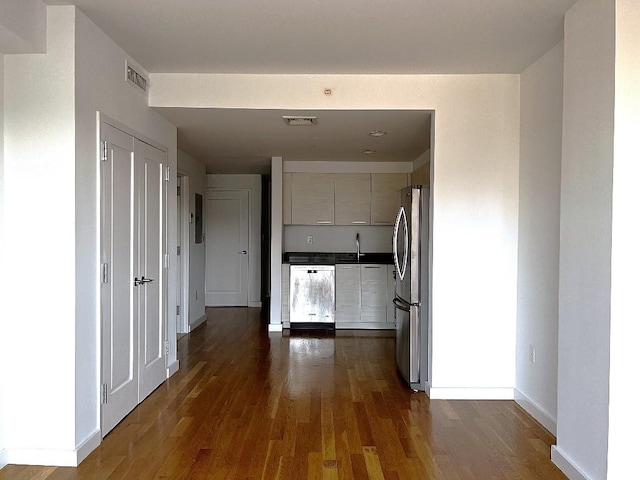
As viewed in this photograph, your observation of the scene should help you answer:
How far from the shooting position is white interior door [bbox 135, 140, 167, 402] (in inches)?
161

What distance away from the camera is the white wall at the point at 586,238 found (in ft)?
8.32

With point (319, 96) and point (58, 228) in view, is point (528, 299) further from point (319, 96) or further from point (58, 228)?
point (58, 228)

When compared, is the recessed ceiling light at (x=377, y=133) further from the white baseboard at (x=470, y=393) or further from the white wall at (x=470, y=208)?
the white baseboard at (x=470, y=393)

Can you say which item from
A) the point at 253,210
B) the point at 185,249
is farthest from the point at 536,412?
the point at 253,210

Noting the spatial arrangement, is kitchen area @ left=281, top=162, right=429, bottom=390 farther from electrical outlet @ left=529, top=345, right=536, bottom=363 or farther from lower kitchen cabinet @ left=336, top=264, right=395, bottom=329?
electrical outlet @ left=529, top=345, right=536, bottom=363

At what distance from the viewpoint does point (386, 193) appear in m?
7.79

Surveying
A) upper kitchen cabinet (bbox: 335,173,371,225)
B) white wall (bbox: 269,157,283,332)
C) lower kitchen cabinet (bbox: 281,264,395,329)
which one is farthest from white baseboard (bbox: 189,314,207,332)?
upper kitchen cabinet (bbox: 335,173,371,225)

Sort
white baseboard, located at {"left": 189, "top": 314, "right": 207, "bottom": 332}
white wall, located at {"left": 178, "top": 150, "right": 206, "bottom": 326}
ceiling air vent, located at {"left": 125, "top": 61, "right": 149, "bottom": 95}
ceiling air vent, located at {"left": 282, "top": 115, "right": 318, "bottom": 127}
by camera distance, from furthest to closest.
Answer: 1. white baseboard, located at {"left": 189, "top": 314, "right": 207, "bottom": 332}
2. white wall, located at {"left": 178, "top": 150, "right": 206, "bottom": 326}
3. ceiling air vent, located at {"left": 282, "top": 115, "right": 318, "bottom": 127}
4. ceiling air vent, located at {"left": 125, "top": 61, "right": 149, "bottom": 95}

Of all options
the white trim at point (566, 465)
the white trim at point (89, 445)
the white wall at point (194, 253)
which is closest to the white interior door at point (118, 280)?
the white trim at point (89, 445)

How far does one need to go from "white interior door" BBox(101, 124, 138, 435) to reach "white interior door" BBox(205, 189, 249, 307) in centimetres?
537

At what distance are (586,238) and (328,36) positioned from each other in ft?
6.29

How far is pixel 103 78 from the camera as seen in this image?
3.38m

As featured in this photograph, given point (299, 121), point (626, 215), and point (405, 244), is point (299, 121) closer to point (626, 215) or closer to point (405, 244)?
point (405, 244)

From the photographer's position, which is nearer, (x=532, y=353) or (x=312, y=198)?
(x=532, y=353)
